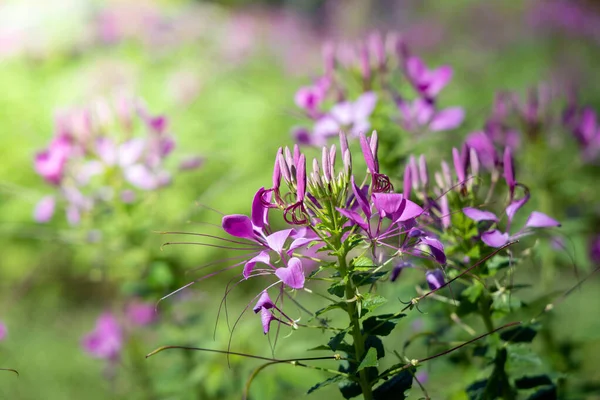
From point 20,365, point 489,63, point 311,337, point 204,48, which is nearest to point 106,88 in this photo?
Answer: point 204,48

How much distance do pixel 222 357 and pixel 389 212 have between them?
43.9 inches

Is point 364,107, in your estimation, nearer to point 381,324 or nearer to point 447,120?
point 447,120

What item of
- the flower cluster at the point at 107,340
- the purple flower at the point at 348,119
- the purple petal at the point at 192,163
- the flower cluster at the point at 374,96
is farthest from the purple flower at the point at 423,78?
the flower cluster at the point at 107,340

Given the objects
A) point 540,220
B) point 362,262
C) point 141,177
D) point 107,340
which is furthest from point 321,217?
point 107,340

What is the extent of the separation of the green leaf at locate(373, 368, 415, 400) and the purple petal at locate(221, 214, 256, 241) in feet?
1.05

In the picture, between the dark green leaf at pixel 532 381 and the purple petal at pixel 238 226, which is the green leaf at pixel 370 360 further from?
the dark green leaf at pixel 532 381

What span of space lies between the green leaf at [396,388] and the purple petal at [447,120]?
2.37 ft

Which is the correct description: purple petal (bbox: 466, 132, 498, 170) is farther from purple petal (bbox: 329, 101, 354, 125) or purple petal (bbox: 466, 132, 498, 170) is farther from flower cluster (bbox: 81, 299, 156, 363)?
flower cluster (bbox: 81, 299, 156, 363)

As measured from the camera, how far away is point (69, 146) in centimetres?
185

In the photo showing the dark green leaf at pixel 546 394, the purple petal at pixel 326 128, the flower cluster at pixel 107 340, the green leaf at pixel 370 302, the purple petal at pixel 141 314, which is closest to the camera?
the green leaf at pixel 370 302

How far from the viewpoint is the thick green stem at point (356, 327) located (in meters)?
0.97

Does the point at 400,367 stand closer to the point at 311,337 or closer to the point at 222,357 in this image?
the point at 222,357

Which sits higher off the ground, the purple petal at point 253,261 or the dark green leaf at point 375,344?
the purple petal at point 253,261

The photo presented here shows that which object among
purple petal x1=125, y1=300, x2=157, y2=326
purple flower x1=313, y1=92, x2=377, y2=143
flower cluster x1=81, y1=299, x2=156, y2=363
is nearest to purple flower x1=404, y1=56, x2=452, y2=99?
purple flower x1=313, y1=92, x2=377, y2=143
